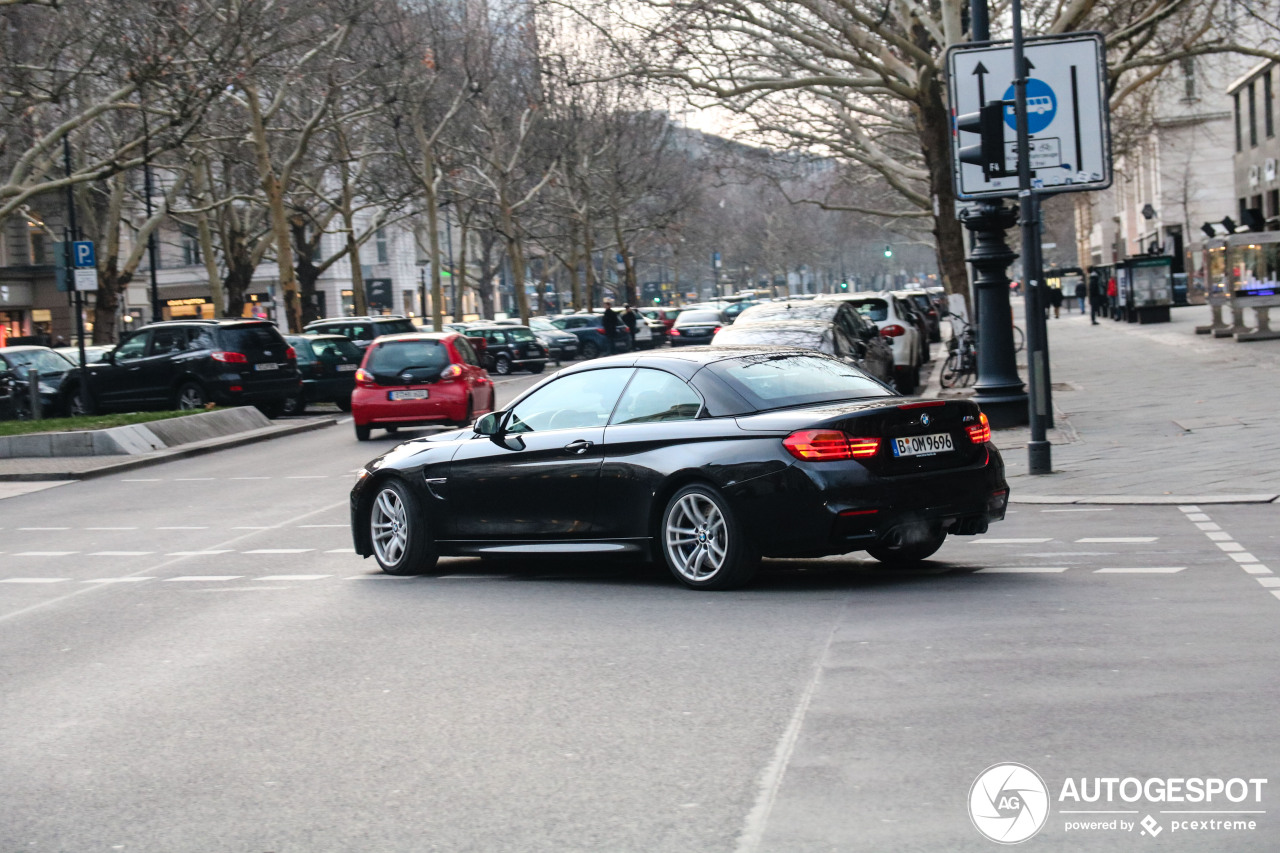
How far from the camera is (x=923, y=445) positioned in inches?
354

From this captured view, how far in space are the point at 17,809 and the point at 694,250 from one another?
108321mm

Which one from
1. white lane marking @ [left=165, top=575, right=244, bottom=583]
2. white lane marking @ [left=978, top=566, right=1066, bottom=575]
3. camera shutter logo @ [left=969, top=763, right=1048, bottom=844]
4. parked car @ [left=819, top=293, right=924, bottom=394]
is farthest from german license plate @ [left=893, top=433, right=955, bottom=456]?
parked car @ [left=819, top=293, right=924, bottom=394]

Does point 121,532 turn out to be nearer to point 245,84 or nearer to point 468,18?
point 245,84

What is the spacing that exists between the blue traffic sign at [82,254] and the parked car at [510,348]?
18.5 m

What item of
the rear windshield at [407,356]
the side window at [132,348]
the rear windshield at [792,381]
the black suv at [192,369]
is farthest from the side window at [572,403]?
the side window at [132,348]

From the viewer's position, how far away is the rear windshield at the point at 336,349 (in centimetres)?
3152

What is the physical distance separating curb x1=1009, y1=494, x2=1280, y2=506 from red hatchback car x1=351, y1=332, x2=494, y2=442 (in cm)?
1162

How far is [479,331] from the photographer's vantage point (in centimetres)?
4600

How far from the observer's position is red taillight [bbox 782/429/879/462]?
8695mm

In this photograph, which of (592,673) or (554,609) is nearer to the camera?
(592,673)

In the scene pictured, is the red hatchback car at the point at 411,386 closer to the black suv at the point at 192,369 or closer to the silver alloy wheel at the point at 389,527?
the black suv at the point at 192,369

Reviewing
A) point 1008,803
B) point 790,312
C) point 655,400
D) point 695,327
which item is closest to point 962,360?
point 790,312

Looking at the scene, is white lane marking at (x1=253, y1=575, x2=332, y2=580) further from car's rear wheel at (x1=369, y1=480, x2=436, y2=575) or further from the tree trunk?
the tree trunk

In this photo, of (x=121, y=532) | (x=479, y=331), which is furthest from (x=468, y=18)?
(x=121, y=532)
